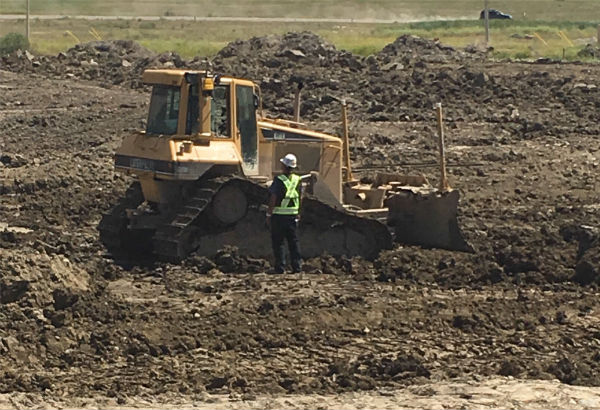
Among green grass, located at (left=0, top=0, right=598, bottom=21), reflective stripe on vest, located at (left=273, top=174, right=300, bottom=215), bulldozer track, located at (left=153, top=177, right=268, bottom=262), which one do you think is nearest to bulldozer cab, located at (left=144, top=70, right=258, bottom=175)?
bulldozer track, located at (left=153, top=177, right=268, bottom=262)

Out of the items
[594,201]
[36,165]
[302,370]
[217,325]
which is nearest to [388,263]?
[217,325]

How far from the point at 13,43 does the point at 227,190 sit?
36883 mm

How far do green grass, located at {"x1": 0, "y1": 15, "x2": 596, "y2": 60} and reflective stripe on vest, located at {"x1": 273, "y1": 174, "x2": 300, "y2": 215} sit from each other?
109 feet

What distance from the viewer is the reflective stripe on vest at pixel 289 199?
633 inches

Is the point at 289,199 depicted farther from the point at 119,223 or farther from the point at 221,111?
the point at 119,223

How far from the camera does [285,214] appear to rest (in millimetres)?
16125

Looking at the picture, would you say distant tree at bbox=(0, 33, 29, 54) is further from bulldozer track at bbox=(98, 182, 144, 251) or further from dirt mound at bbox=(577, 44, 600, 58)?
bulldozer track at bbox=(98, 182, 144, 251)

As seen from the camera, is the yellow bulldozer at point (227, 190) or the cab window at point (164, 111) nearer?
the yellow bulldozer at point (227, 190)

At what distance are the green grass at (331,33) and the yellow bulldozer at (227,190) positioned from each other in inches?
1225

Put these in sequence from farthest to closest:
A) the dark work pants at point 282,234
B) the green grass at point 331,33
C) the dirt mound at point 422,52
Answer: the green grass at point 331,33
the dirt mound at point 422,52
the dark work pants at point 282,234

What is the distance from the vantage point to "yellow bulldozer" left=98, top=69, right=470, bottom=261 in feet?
54.4

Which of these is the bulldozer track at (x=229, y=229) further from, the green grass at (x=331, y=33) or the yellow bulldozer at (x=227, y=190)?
the green grass at (x=331, y=33)

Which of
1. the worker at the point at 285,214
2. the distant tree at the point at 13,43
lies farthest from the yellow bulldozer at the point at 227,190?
the distant tree at the point at 13,43

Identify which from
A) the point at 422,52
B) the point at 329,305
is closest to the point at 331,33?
the point at 422,52
